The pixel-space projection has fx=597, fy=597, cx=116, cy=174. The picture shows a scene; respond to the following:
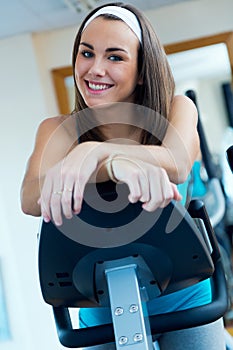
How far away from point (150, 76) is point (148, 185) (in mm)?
361

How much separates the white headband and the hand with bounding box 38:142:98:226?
312 mm

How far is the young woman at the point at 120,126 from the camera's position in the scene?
0.85m

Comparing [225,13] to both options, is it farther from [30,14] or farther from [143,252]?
[143,252]

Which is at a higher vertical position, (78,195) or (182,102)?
(182,102)

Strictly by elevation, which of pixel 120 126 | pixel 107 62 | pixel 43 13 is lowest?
pixel 120 126

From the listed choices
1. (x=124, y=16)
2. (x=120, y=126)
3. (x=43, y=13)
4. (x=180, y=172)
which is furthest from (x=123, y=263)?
(x=43, y=13)

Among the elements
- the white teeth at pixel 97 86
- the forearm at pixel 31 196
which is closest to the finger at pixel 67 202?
the forearm at pixel 31 196

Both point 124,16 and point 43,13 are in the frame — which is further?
point 43,13

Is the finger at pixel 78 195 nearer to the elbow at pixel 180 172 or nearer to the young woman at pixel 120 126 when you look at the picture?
the young woman at pixel 120 126

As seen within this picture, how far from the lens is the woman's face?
1.01 m

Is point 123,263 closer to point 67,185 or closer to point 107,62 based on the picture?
point 67,185

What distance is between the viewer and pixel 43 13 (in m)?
4.69

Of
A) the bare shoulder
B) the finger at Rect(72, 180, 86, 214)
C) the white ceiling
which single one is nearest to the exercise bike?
the finger at Rect(72, 180, 86, 214)

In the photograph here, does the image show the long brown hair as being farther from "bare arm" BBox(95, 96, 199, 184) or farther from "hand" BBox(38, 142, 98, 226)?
"hand" BBox(38, 142, 98, 226)
